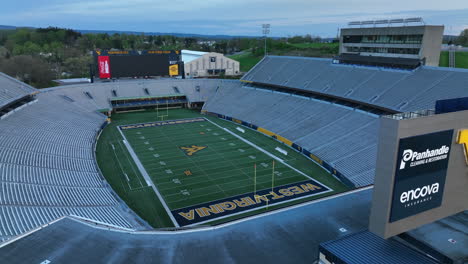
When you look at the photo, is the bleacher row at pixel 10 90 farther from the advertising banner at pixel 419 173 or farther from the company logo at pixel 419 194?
the company logo at pixel 419 194

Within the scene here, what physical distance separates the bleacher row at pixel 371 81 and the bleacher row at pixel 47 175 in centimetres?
2359

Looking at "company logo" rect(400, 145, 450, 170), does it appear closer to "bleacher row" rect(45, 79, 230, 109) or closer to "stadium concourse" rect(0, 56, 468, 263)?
"stadium concourse" rect(0, 56, 468, 263)

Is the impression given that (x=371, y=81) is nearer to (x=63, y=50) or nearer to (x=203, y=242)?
(x=203, y=242)

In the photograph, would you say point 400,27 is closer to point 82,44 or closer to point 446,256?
point 446,256

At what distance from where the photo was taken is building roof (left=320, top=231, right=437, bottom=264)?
10.1 metres

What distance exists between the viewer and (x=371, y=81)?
1308 inches

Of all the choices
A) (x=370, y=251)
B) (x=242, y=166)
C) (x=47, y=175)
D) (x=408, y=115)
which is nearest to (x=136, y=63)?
(x=242, y=166)

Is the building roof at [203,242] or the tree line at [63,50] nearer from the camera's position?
the building roof at [203,242]

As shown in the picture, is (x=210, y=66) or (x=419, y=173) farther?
(x=210, y=66)

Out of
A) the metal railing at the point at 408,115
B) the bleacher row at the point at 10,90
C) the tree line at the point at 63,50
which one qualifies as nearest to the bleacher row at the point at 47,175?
the bleacher row at the point at 10,90

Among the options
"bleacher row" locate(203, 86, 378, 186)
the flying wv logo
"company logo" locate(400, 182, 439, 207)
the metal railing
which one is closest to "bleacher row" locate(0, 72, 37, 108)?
the flying wv logo

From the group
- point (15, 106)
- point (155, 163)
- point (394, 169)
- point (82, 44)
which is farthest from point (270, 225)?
point (82, 44)

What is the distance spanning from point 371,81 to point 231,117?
1625 centimetres

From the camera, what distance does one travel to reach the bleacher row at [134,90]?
4244 cm
